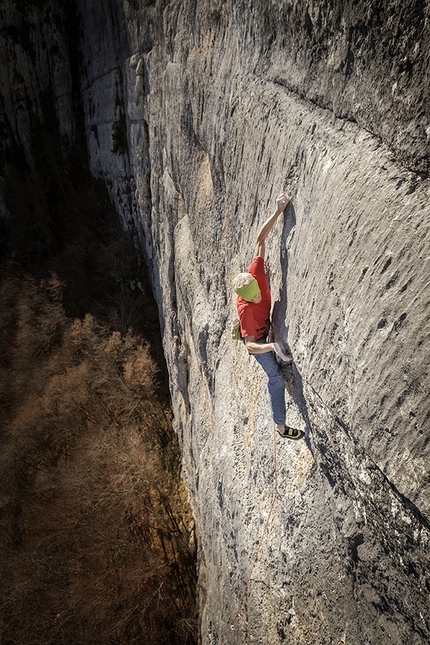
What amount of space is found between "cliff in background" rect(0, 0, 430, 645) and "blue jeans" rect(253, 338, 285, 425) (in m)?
0.12

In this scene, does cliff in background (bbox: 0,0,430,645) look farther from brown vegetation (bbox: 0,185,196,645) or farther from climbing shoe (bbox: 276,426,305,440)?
brown vegetation (bbox: 0,185,196,645)

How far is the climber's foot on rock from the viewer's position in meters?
3.21

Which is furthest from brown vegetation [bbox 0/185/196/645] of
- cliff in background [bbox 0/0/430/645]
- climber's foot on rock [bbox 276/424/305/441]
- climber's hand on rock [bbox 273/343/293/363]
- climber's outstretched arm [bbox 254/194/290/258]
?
climber's outstretched arm [bbox 254/194/290/258]

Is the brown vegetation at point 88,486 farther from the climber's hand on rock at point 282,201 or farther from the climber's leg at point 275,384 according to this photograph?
the climber's hand on rock at point 282,201

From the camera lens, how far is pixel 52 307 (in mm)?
14672

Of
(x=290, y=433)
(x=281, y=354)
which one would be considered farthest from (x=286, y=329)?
(x=290, y=433)

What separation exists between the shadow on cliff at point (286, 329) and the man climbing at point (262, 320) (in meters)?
0.08

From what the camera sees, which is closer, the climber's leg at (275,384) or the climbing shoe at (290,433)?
the climbing shoe at (290,433)

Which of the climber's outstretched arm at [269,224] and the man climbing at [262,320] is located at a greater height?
the climber's outstretched arm at [269,224]

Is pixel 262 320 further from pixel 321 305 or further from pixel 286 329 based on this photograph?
pixel 321 305

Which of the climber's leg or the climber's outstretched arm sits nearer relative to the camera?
the climber's outstretched arm

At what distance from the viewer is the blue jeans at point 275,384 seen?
133 inches

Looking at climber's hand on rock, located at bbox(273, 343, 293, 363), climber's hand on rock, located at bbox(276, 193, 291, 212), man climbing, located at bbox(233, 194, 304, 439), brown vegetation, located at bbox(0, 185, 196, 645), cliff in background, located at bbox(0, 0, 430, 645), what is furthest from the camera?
brown vegetation, located at bbox(0, 185, 196, 645)

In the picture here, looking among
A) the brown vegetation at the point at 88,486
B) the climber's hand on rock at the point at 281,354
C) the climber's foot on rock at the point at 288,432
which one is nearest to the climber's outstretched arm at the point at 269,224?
the climber's hand on rock at the point at 281,354
